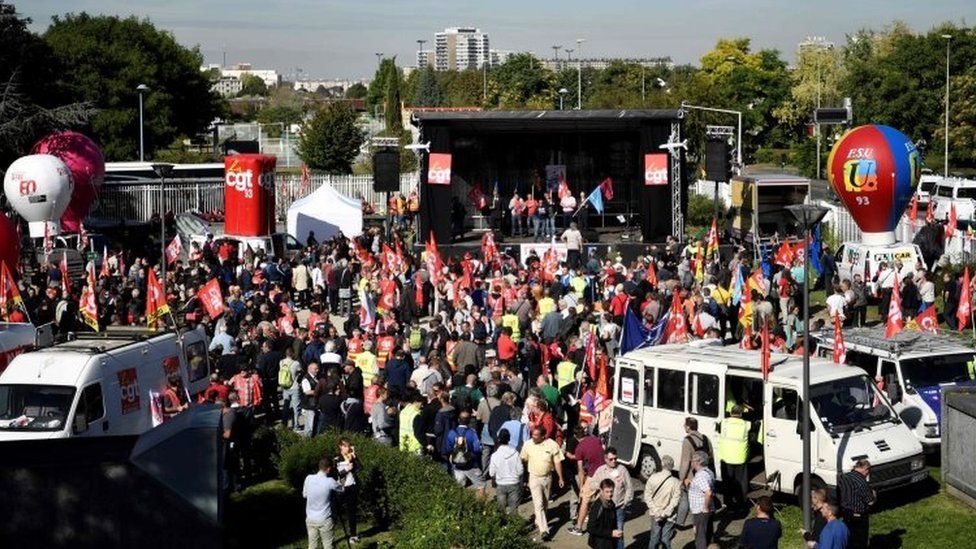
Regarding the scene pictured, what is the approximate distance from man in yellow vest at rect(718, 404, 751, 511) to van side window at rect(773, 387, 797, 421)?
1.40 feet

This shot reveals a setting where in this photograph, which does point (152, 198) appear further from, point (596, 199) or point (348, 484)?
point (348, 484)

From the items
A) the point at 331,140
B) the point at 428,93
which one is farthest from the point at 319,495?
the point at 428,93

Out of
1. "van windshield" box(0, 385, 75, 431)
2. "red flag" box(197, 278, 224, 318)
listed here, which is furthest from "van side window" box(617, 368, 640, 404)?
"red flag" box(197, 278, 224, 318)

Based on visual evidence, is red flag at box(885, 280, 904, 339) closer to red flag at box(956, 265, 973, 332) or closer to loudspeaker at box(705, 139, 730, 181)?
red flag at box(956, 265, 973, 332)

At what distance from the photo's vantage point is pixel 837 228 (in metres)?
44.6

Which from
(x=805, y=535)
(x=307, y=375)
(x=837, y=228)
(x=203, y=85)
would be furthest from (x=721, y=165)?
(x=203, y=85)

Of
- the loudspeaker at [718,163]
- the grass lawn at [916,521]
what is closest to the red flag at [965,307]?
the grass lawn at [916,521]

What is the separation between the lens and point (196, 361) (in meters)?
22.4

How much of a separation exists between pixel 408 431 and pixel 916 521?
244 inches

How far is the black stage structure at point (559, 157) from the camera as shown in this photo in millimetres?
42656

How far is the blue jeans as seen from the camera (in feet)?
53.2

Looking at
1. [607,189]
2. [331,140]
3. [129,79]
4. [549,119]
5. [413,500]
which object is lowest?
[413,500]

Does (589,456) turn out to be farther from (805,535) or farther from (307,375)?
(307,375)

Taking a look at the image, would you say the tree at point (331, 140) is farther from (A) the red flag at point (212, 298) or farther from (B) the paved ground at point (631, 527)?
(B) the paved ground at point (631, 527)
